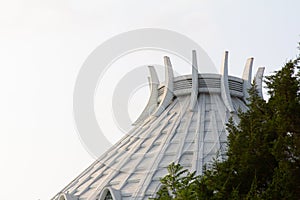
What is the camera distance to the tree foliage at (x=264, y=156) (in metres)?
11.8

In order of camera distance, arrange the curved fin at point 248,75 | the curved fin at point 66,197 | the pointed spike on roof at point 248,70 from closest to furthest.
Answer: the curved fin at point 66,197, the curved fin at point 248,75, the pointed spike on roof at point 248,70

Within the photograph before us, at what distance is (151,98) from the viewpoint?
3512cm

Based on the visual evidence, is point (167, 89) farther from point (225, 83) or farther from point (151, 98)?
point (225, 83)

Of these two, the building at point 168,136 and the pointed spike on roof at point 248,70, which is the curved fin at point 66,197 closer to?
the building at point 168,136

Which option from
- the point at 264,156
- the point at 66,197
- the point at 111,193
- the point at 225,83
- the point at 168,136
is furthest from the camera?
the point at 225,83

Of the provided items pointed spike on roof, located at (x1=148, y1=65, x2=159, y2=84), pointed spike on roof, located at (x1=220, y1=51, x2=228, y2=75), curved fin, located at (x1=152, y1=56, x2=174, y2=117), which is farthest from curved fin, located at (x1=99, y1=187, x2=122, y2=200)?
pointed spike on roof, located at (x1=220, y1=51, x2=228, y2=75)

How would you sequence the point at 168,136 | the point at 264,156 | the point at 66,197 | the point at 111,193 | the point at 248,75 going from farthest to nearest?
the point at 248,75
the point at 168,136
the point at 66,197
the point at 111,193
the point at 264,156

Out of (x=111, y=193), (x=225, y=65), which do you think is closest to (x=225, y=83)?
(x=225, y=65)

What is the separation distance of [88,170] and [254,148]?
72.4ft

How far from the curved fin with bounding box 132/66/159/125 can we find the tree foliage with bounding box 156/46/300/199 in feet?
71.4

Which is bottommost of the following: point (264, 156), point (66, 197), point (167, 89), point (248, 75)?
point (66, 197)

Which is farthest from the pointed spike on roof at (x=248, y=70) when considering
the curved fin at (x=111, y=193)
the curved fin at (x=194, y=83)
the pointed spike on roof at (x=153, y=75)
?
the curved fin at (x=111, y=193)

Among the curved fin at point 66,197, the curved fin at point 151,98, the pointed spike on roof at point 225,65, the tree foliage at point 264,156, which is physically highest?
the pointed spike on roof at point 225,65

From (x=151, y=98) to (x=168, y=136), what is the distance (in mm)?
4467
